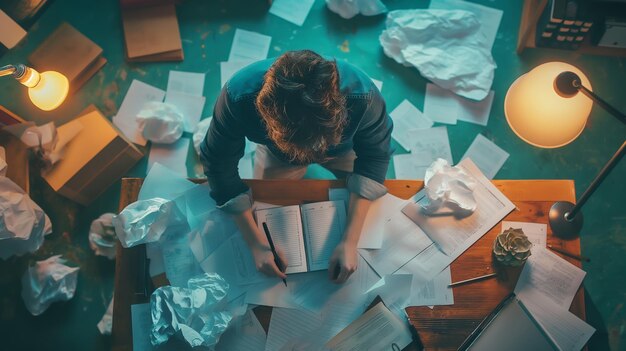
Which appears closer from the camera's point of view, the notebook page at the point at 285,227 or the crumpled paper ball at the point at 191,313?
the crumpled paper ball at the point at 191,313

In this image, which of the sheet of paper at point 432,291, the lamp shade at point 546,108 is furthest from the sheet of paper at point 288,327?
the lamp shade at point 546,108

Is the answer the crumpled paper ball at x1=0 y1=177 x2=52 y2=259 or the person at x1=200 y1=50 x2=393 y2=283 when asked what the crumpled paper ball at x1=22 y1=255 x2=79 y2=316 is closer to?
the crumpled paper ball at x1=0 y1=177 x2=52 y2=259

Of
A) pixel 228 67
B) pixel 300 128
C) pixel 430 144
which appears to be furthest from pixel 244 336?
pixel 228 67

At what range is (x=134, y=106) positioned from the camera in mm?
2006

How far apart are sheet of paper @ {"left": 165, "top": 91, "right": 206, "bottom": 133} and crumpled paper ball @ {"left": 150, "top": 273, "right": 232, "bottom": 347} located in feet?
3.08

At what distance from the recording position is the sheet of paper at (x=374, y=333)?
119cm

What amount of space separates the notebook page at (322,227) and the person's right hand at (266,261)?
0.30ft

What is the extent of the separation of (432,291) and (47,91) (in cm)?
123

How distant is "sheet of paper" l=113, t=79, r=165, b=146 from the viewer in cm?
197

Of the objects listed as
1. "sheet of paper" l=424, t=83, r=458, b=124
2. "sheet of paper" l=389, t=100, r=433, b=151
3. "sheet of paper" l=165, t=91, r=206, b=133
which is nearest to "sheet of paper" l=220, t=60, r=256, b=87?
"sheet of paper" l=165, t=91, r=206, b=133

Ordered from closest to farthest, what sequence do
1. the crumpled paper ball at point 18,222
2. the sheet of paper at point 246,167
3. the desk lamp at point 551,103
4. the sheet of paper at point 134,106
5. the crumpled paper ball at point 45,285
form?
the desk lamp at point 551,103 → the crumpled paper ball at point 18,222 → the crumpled paper ball at point 45,285 → the sheet of paper at point 246,167 → the sheet of paper at point 134,106

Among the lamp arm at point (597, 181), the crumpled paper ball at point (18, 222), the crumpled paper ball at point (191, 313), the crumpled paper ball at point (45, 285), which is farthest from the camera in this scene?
the crumpled paper ball at point (45, 285)

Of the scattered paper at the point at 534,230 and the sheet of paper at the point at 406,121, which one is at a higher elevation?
the scattered paper at the point at 534,230

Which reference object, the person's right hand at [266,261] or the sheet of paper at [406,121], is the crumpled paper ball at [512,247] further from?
the sheet of paper at [406,121]
